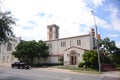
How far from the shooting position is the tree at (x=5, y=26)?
17031mm

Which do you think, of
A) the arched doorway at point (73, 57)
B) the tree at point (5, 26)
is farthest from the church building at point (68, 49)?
the tree at point (5, 26)

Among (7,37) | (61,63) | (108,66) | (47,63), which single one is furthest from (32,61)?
(7,37)

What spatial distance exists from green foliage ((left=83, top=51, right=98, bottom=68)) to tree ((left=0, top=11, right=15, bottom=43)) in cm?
2068

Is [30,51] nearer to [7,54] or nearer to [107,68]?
[7,54]

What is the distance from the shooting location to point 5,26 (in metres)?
17.2

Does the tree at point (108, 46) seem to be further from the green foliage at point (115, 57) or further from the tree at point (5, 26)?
the tree at point (5, 26)

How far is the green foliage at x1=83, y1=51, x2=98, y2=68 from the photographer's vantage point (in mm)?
34938

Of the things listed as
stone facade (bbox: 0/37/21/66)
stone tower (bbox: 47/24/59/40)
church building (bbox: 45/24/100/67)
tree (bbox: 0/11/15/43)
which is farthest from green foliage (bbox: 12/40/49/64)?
tree (bbox: 0/11/15/43)

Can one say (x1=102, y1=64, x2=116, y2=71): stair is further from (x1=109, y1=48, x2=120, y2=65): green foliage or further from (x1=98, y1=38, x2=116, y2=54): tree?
(x1=98, y1=38, x2=116, y2=54): tree

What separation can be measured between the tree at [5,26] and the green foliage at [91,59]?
2068 cm

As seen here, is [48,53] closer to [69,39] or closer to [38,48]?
[38,48]

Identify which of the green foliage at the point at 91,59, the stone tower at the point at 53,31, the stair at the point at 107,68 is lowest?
the stair at the point at 107,68

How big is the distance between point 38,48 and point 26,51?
3.41m

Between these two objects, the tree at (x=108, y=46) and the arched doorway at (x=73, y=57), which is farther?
the tree at (x=108, y=46)
